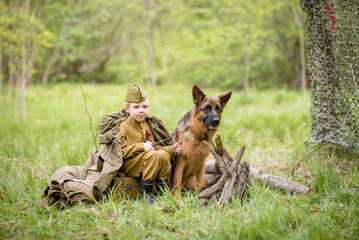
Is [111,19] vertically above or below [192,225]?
above

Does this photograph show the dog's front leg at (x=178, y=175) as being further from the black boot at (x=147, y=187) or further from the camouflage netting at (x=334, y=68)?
the camouflage netting at (x=334, y=68)

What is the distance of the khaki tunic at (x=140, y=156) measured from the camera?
3.48m

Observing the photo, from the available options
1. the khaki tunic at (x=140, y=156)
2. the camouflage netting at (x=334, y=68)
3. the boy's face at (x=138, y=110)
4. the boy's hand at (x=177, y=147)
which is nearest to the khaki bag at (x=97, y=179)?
the khaki tunic at (x=140, y=156)

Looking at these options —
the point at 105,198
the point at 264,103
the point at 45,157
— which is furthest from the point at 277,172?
the point at 264,103

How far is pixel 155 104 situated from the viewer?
37.5ft

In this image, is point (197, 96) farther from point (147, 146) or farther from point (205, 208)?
point (205, 208)

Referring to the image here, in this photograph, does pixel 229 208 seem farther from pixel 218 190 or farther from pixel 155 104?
pixel 155 104

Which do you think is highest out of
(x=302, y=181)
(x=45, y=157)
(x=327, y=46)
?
(x=327, y=46)

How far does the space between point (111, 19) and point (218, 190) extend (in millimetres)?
18361

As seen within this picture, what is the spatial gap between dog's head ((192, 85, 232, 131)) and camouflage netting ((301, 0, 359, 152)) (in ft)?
7.00

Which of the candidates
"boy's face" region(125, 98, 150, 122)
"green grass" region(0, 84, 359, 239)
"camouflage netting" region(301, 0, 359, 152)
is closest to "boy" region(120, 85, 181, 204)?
"boy's face" region(125, 98, 150, 122)

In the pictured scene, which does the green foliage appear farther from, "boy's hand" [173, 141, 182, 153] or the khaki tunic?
"boy's hand" [173, 141, 182, 153]

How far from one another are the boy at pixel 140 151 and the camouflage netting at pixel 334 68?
2621 millimetres

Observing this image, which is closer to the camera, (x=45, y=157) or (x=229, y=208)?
(x=229, y=208)
